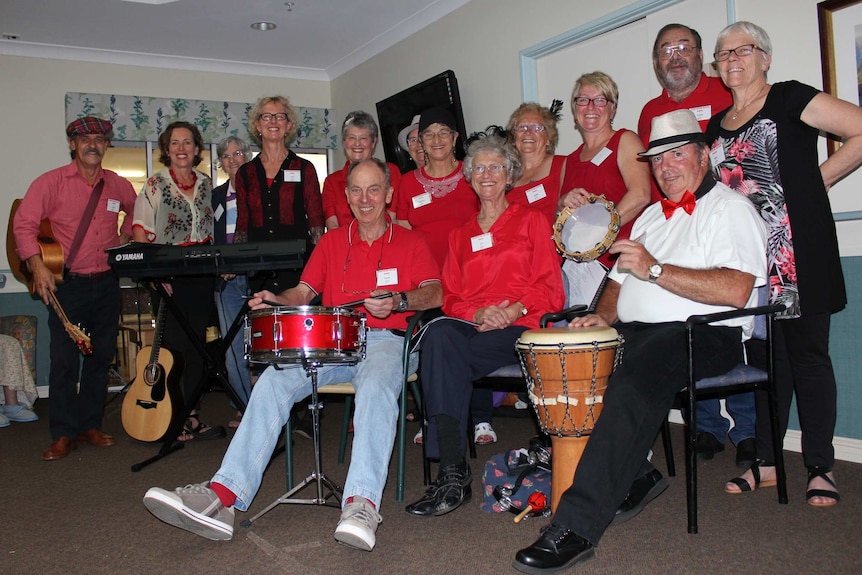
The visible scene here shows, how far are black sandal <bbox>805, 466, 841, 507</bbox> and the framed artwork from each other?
4.88ft


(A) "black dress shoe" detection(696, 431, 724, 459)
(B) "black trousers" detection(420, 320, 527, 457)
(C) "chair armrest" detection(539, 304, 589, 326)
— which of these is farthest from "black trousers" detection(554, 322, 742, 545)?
(A) "black dress shoe" detection(696, 431, 724, 459)

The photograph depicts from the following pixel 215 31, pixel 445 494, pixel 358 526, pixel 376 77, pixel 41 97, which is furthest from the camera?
pixel 376 77

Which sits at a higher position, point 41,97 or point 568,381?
point 41,97

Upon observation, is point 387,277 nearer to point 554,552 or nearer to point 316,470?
point 316,470

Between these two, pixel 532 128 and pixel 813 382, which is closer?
pixel 813 382

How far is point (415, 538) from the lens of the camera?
2.53 metres

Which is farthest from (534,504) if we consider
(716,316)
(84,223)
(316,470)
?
(84,223)

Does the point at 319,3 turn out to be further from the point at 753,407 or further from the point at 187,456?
the point at 753,407

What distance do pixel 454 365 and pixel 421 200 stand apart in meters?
1.43

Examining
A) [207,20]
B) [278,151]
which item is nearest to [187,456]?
[278,151]

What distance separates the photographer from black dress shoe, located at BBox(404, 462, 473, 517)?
2688 millimetres

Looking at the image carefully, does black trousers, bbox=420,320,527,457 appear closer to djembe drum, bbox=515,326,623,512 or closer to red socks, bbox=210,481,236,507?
djembe drum, bbox=515,326,623,512

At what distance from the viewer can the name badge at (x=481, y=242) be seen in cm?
312

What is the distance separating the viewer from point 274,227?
4.13m
